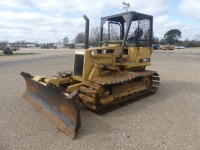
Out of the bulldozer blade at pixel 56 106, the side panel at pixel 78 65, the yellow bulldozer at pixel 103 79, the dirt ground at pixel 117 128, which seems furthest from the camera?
the side panel at pixel 78 65

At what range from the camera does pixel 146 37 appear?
7871 millimetres

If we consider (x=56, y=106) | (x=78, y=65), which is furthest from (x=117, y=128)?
(x=78, y=65)

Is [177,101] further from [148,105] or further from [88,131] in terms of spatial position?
[88,131]

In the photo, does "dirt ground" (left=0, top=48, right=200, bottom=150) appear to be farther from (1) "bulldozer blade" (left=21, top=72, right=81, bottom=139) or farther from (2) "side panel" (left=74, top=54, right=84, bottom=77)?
(2) "side panel" (left=74, top=54, right=84, bottom=77)

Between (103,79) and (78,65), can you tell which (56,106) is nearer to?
(103,79)

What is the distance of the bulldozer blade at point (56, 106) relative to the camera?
15.3 feet

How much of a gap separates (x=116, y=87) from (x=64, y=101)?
77.2 inches

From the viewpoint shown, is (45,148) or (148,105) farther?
(148,105)

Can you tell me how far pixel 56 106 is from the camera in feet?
17.7

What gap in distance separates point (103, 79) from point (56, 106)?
150 cm

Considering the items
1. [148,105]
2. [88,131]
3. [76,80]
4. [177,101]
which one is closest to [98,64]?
[76,80]

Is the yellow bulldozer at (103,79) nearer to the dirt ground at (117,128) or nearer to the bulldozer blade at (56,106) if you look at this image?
the bulldozer blade at (56,106)

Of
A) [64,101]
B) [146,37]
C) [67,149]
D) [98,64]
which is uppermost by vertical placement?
[146,37]

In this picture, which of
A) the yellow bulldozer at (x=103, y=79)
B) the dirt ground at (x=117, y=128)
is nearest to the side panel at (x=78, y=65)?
the yellow bulldozer at (x=103, y=79)
